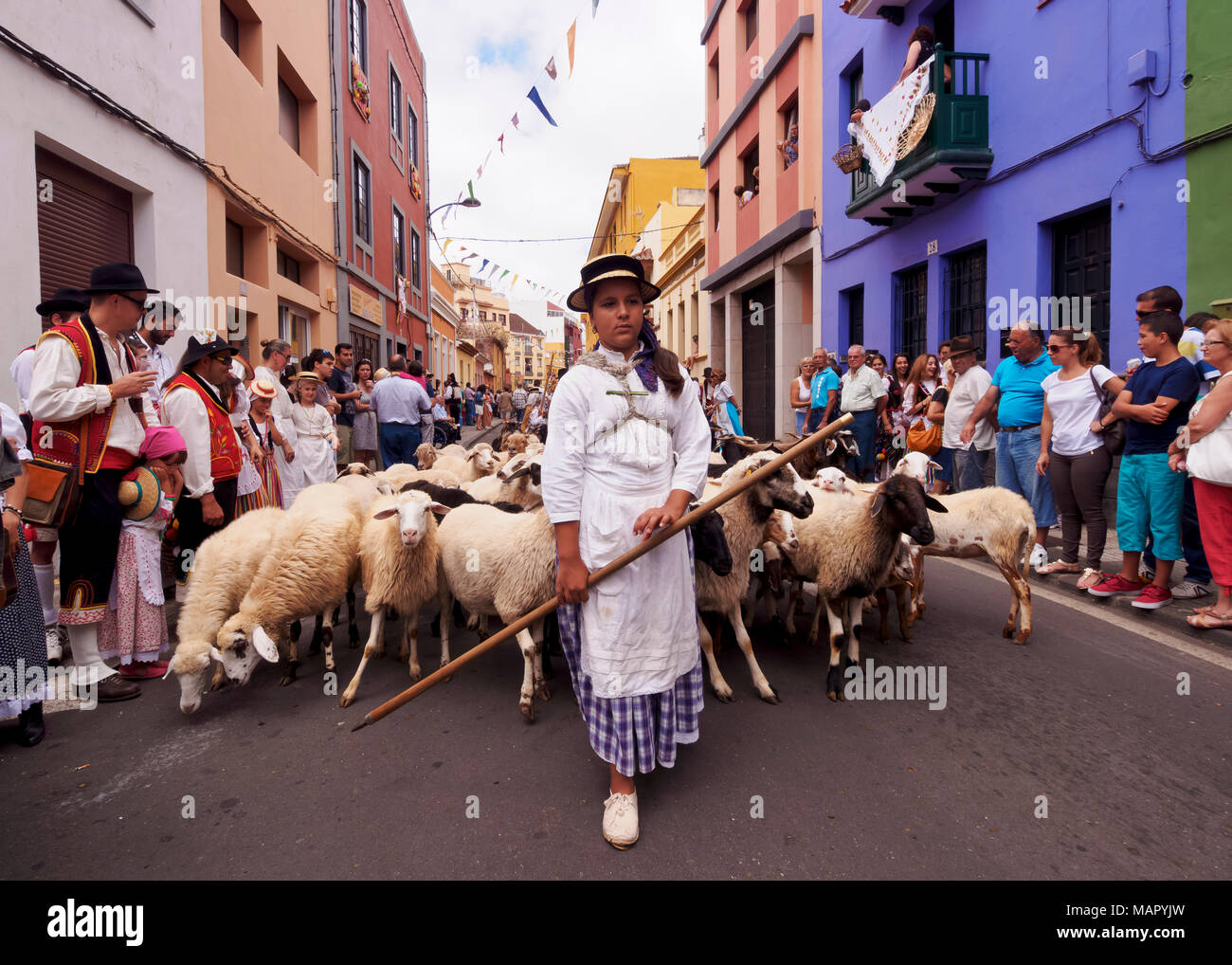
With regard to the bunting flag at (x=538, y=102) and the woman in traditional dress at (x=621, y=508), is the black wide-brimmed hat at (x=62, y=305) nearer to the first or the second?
the woman in traditional dress at (x=621, y=508)

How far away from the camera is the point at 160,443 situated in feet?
13.6

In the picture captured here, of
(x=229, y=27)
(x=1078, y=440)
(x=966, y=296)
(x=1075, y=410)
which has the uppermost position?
(x=229, y=27)

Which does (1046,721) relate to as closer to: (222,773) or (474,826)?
(474,826)

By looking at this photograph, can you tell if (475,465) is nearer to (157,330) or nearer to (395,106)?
(157,330)

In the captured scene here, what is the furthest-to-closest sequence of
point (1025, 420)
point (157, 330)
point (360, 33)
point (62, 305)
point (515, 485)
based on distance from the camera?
point (360, 33) → point (1025, 420) → point (515, 485) → point (157, 330) → point (62, 305)

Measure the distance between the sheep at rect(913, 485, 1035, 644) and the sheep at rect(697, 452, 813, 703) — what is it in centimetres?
148

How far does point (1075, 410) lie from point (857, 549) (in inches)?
122

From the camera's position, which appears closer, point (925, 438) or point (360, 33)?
point (925, 438)

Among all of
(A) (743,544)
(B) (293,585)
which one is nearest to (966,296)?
(A) (743,544)

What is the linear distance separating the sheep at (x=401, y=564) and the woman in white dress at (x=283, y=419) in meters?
2.47

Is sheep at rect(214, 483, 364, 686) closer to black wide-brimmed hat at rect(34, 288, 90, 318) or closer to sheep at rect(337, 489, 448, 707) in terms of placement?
sheep at rect(337, 489, 448, 707)

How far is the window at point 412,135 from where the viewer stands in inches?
966

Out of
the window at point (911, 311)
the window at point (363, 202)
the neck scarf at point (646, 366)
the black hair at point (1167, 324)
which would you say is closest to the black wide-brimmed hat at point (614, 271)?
the neck scarf at point (646, 366)

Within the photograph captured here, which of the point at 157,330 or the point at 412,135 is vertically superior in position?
the point at 412,135
